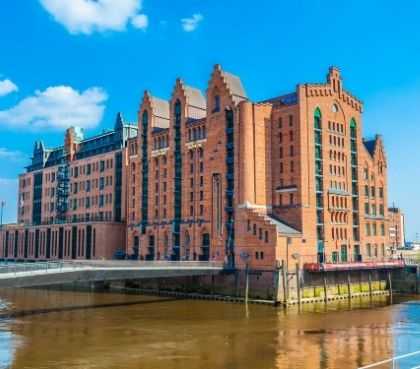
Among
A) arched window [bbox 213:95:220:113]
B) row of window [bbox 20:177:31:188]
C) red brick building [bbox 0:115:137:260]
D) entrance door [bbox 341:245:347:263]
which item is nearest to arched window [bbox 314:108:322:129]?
arched window [bbox 213:95:220:113]

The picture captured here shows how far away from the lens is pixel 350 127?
101 metres

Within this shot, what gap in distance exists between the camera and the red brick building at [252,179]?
8944 centimetres

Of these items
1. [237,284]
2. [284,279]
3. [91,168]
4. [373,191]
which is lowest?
[237,284]

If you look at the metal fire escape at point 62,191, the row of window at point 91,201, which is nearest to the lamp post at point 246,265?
the row of window at point 91,201

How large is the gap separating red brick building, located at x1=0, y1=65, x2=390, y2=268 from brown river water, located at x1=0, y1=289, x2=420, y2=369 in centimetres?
1443

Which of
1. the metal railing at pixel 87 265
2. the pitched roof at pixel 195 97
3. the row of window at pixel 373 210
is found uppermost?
the pitched roof at pixel 195 97

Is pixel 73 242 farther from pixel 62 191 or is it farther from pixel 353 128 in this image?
pixel 353 128

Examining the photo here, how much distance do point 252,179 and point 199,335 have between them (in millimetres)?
42864

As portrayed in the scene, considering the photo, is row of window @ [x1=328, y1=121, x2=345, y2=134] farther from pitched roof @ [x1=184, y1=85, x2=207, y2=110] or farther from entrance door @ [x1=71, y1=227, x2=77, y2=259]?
entrance door @ [x1=71, y1=227, x2=77, y2=259]

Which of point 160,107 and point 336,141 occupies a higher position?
point 160,107

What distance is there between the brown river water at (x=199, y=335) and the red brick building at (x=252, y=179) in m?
14.4

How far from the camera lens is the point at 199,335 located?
52.3 meters

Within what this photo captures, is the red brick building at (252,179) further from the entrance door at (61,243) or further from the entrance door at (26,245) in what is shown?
the entrance door at (26,245)

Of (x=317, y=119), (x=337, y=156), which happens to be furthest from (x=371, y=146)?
(x=317, y=119)
